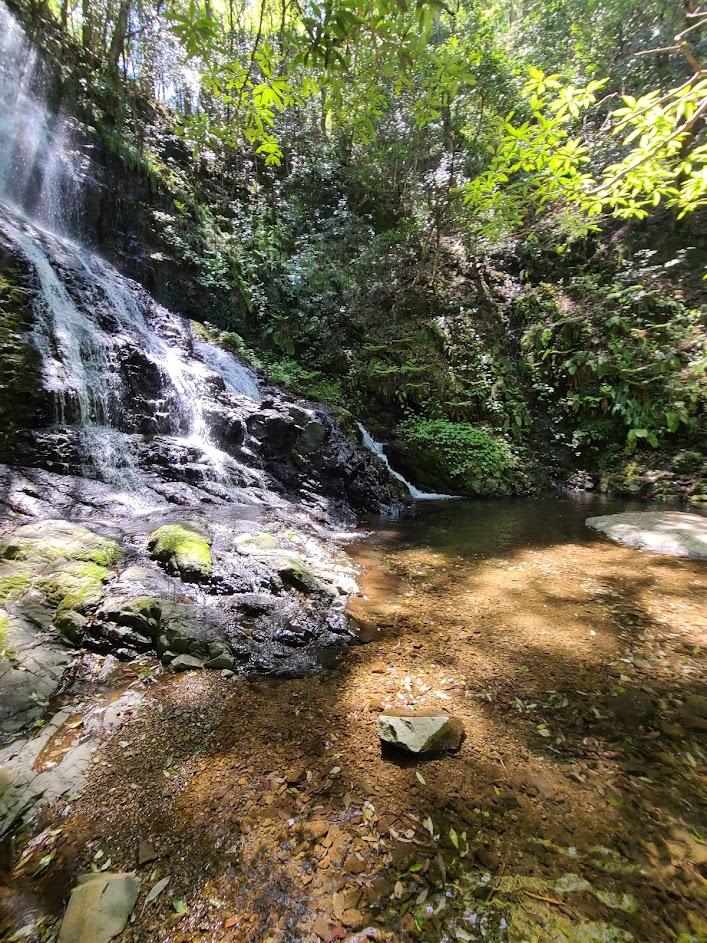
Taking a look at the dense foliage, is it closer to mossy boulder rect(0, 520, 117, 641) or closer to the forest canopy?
the forest canopy

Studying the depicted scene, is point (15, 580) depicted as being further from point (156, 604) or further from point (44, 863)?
point (44, 863)

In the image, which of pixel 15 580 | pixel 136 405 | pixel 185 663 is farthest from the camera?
pixel 136 405

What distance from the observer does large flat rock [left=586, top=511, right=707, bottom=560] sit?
17.3ft

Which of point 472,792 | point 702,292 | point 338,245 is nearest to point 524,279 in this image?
point 702,292

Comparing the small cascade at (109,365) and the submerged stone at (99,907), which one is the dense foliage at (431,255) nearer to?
the small cascade at (109,365)

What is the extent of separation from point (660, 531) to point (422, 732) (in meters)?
5.23

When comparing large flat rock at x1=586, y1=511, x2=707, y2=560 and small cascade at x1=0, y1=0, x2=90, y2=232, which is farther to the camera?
small cascade at x1=0, y1=0, x2=90, y2=232

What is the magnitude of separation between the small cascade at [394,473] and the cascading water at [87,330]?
9.30ft

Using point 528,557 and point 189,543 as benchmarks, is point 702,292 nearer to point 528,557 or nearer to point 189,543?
point 528,557

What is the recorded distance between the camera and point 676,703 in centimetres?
262

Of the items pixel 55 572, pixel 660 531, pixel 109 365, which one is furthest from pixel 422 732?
pixel 109 365

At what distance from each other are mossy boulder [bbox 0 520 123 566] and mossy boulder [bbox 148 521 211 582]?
36 centimetres

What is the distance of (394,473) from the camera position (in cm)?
1034

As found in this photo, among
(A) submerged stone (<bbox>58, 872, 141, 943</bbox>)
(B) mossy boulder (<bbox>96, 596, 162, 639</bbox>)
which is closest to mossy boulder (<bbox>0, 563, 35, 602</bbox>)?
(B) mossy boulder (<bbox>96, 596, 162, 639</bbox>)
